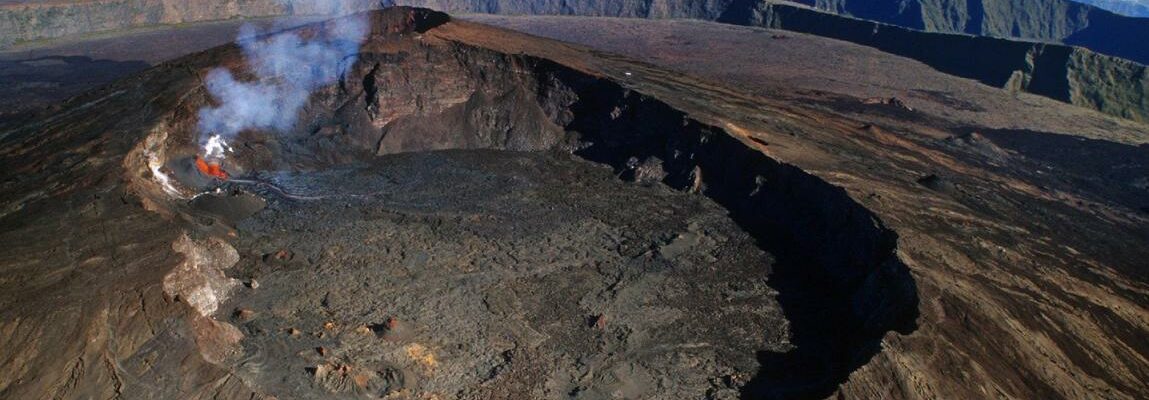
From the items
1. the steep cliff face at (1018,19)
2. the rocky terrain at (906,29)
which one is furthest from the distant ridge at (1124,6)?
the rocky terrain at (906,29)

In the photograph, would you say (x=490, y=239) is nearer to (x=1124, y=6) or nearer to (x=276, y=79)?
(x=276, y=79)

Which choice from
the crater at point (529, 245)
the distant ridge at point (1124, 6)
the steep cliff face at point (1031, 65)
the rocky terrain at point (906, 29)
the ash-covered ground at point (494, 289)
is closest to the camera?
the ash-covered ground at point (494, 289)

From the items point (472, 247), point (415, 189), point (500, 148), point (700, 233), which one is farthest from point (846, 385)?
point (500, 148)

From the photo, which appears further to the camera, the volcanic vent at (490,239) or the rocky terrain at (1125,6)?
the rocky terrain at (1125,6)

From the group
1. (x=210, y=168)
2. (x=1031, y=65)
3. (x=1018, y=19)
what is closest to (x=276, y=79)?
(x=210, y=168)

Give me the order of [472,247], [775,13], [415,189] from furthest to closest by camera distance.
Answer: [775,13]
[415,189]
[472,247]

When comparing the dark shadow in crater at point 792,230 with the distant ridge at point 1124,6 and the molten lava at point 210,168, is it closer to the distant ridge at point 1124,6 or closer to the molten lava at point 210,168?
the molten lava at point 210,168

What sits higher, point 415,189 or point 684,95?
point 684,95

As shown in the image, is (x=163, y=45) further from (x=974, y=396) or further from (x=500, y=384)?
(x=974, y=396)
